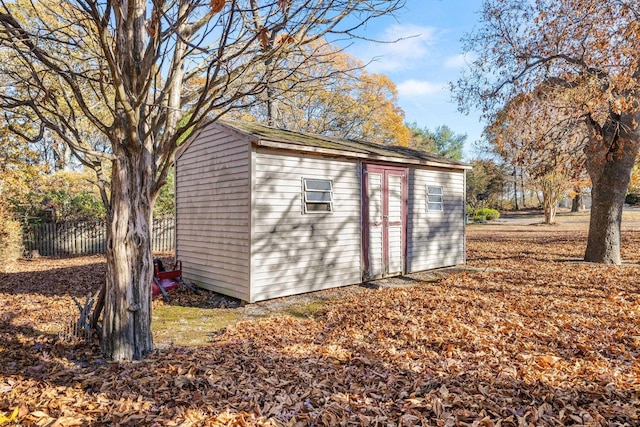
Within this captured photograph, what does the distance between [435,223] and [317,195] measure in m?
4.18

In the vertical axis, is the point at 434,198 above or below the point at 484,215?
above

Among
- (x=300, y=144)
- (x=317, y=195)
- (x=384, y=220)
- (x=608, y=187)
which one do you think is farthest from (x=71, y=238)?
(x=608, y=187)

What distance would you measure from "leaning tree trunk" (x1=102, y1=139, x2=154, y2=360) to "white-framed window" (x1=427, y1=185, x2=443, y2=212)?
25.5 feet

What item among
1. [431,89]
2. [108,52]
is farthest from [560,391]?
[431,89]

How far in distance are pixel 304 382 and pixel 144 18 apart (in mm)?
4013

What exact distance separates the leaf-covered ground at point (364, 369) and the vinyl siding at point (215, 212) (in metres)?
1.55

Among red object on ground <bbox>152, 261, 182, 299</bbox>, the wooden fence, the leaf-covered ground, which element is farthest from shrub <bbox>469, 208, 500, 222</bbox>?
red object on ground <bbox>152, 261, 182, 299</bbox>

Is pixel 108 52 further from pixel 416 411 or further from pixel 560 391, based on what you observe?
pixel 560 391

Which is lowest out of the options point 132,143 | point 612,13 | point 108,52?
point 132,143

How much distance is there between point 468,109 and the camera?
11.1 metres

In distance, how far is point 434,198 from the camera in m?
10.2

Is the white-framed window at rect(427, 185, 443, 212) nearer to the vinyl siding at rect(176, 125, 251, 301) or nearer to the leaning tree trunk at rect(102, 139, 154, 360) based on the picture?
the vinyl siding at rect(176, 125, 251, 301)

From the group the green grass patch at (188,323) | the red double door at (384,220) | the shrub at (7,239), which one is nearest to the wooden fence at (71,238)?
the shrub at (7,239)

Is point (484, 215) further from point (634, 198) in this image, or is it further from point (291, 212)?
point (291, 212)
